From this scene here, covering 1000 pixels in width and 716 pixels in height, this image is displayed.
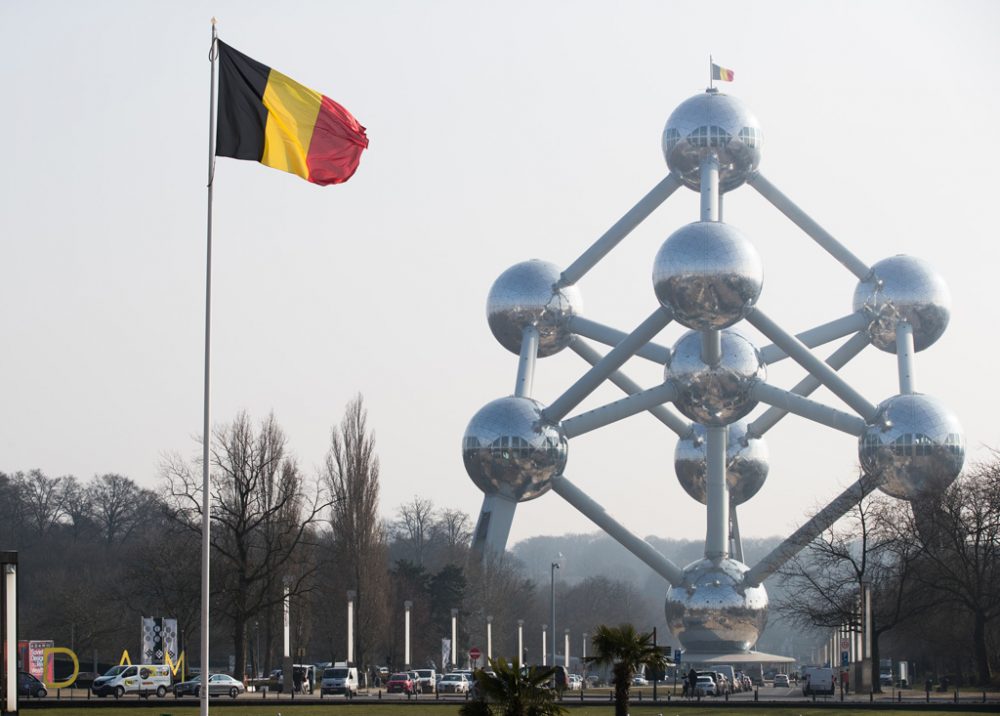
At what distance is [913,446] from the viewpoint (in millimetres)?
46188

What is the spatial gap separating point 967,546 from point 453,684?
52.6 ft

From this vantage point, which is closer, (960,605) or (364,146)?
(364,146)

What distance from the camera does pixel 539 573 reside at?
176 meters

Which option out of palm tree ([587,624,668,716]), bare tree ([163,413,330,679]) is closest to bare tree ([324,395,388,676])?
bare tree ([163,413,330,679])

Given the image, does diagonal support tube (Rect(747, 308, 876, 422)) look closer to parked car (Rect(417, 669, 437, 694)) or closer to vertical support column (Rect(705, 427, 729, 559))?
vertical support column (Rect(705, 427, 729, 559))

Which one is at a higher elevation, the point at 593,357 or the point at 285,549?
the point at 593,357

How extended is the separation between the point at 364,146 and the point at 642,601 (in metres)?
112

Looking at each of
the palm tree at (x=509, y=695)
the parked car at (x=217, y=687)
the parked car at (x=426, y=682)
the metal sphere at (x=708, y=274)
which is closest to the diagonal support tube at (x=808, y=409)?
the metal sphere at (x=708, y=274)

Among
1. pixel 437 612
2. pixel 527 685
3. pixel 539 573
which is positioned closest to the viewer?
pixel 527 685

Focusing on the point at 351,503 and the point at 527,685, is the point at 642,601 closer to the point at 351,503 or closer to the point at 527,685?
the point at 351,503

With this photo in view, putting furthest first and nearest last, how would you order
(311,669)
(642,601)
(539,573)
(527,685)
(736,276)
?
(539,573) → (642,601) → (311,669) → (736,276) → (527,685)

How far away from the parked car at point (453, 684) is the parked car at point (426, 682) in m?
0.92

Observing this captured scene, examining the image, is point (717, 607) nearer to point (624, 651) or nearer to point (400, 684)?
point (400, 684)

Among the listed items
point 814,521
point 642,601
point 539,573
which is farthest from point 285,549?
A: point 539,573
